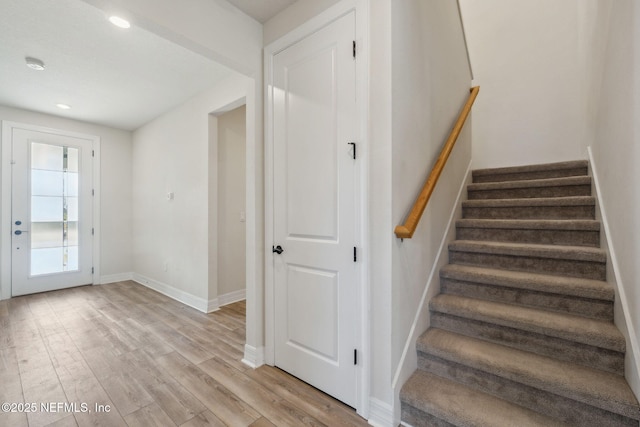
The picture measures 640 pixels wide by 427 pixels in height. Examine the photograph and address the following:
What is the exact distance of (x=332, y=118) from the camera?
68.4 inches

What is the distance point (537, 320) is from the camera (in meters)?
1.55

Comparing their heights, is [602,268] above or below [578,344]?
above

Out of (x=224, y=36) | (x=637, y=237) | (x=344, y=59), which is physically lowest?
A: (x=637, y=237)

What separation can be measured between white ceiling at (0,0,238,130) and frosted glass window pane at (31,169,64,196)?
37.1 inches

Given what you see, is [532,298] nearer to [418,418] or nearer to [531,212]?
[531,212]

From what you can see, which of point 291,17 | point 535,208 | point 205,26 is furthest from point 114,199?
point 535,208

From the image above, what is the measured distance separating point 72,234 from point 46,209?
1.66 ft

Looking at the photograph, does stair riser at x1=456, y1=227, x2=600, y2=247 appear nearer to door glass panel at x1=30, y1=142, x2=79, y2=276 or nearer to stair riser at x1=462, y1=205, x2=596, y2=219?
stair riser at x1=462, y1=205, x2=596, y2=219

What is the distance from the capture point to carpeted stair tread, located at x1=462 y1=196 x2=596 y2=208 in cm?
206

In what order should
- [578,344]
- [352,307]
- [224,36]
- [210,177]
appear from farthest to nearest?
[210,177], [224,36], [352,307], [578,344]

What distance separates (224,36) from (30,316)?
3954mm

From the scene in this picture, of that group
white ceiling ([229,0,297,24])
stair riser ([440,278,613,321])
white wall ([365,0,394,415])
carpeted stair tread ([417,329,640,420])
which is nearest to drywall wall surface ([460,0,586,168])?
stair riser ([440,278,613,321])

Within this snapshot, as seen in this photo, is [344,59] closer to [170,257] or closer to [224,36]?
[224,36]

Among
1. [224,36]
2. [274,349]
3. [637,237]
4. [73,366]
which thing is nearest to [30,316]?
[73,366]
